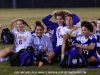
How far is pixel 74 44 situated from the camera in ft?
21.0

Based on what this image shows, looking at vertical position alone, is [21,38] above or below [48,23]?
below

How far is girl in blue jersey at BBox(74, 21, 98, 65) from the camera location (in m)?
6.43

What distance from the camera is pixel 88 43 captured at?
6477 mm

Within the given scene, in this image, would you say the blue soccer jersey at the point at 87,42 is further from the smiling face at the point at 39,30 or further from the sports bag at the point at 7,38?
the sports bag at the point at 7,38

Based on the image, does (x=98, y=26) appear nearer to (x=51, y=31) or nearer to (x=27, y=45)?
(x=51, y=31)

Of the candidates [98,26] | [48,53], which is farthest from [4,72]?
[98,26]

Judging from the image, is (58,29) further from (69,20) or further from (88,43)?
(88,43)

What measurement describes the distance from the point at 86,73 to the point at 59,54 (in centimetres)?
134
